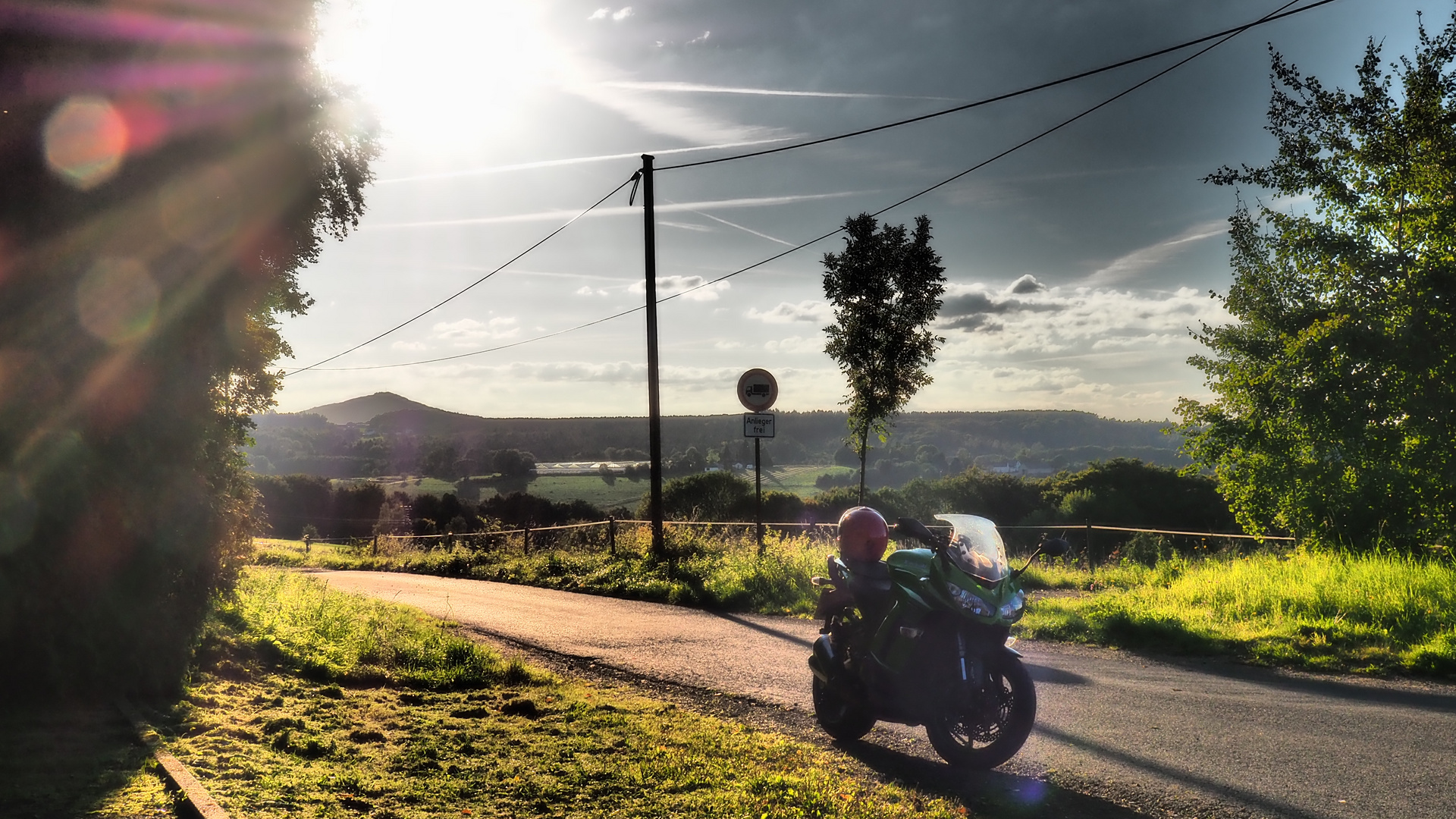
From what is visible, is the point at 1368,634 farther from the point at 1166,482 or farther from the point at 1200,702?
the point at 1166,482

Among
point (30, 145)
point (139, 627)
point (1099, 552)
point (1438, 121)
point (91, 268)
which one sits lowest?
point (1099, 552)

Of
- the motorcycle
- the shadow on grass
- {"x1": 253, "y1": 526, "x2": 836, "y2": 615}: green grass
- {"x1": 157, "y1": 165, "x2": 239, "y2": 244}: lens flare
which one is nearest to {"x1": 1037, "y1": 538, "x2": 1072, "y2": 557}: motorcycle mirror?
the motorcycle

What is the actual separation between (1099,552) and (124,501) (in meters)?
33.3

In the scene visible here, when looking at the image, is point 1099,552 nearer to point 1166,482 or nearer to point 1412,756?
point 1166,482

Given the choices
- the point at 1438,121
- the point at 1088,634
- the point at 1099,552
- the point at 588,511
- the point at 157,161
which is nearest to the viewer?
the point at 157,161

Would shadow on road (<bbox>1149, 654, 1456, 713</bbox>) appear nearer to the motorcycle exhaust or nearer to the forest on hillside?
the motorcycle exhaust

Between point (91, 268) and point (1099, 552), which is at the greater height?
point (91, 268)

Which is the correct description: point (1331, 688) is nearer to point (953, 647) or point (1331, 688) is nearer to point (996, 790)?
point (996, 790)

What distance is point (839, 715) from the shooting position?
542 centimetres

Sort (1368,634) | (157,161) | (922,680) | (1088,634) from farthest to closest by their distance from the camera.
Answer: (1088,634)
(1368,634)
(157,161)
(922,680)

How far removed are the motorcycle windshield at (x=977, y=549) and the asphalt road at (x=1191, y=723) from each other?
118 centimetres

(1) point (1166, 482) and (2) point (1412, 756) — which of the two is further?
(1) point (1166, 482)

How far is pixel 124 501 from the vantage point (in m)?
6.50

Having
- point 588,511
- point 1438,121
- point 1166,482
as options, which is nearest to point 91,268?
point 1438,121
